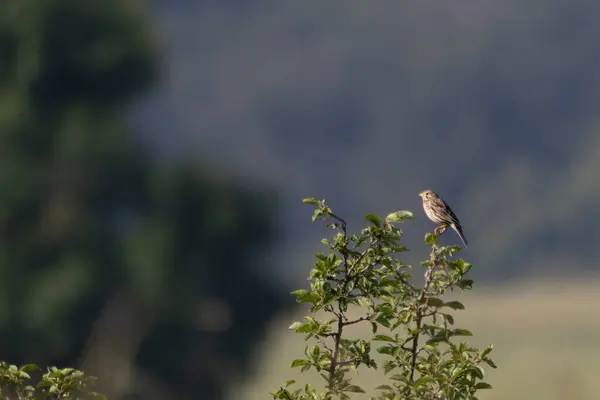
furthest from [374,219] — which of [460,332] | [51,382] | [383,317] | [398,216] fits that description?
[51,382]

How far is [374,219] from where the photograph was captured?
17.2 feet

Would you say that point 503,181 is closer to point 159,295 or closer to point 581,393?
point 159,295

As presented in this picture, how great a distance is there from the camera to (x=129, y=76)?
128 ft

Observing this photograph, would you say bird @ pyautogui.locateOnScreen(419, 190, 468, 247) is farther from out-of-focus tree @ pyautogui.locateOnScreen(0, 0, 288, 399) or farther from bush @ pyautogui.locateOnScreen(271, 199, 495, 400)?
out-of-focus tree @ pyautogui.locateOnScreen(0, 0, 288, 399)

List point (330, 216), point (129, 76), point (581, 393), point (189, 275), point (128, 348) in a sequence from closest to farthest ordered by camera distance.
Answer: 1. point (330, 216)
2. point (581, 393)
3. point (128, 348)
4. point (189, 275)
5. point (129, 76)

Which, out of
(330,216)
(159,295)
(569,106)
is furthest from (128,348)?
(569,106)

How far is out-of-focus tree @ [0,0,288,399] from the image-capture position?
33406mm

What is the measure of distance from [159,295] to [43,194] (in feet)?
16.3

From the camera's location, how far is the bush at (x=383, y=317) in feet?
17.0

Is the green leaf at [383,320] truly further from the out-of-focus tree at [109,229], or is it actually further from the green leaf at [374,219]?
the out-of-focus tree at [109,229]

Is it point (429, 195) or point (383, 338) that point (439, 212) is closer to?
point (429, 195)

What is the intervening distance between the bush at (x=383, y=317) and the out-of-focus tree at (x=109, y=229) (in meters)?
25.8

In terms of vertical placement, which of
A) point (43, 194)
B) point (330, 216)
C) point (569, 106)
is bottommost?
point (330, 216)

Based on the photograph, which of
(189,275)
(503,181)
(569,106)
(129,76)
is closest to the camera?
(189,275)
